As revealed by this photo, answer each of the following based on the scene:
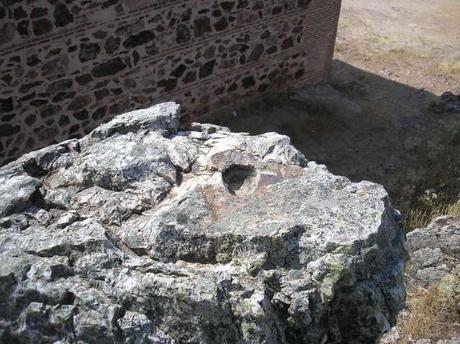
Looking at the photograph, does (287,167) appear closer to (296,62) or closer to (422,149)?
(422,149)

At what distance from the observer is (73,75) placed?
633cm

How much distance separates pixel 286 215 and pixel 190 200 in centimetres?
49

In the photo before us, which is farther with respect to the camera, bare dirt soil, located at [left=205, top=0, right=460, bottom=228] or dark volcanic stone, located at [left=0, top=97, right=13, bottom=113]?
bare dirt soil, located at [left=205, top=0, right=460, bottom=228]

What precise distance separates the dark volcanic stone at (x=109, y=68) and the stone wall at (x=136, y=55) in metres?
0.01

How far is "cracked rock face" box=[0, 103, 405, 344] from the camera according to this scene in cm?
221

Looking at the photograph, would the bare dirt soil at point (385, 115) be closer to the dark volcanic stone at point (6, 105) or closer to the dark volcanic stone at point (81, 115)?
the dark volcanic stone at point (81, 115)

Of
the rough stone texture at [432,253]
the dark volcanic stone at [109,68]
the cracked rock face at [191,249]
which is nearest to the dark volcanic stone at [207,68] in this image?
the dark volcanic stone at [109,68]

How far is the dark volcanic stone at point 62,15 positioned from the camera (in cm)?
581

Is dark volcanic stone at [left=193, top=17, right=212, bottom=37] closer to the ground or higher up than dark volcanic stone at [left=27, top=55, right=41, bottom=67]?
closer to the ground

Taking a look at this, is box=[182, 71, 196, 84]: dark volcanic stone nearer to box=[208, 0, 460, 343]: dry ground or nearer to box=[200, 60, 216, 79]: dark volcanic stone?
box=[200, 60, 216, 79]: dark volcanic stone

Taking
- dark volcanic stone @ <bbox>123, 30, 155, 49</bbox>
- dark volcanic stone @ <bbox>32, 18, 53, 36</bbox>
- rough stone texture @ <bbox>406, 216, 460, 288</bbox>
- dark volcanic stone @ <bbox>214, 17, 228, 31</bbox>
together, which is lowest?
rough stone texture @ <bbox>406, 216, 460, 288</bbox>

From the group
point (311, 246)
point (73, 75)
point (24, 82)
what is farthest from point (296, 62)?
point (311, 246)

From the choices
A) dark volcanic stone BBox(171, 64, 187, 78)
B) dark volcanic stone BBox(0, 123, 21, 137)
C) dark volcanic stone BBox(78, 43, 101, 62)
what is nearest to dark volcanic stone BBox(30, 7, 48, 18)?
dark volcanic stone BBox(78, 43, 101, 62)

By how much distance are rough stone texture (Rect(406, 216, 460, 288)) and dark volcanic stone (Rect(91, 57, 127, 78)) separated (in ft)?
12.9
